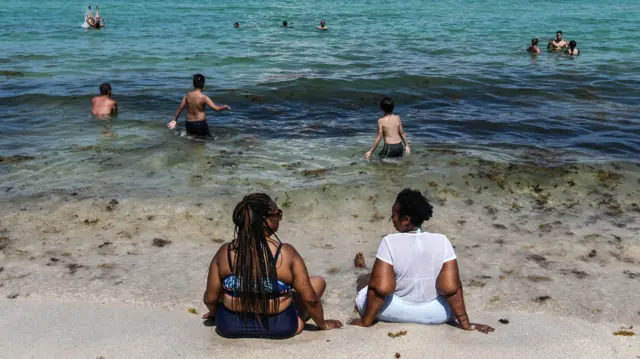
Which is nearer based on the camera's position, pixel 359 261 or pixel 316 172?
pixel 359 261

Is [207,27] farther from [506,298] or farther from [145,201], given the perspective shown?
[506,298]

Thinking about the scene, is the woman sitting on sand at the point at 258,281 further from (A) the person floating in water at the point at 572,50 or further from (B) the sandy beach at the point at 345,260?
(A) the person floating in water at the point at 572,50

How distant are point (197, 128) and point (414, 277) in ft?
27.1

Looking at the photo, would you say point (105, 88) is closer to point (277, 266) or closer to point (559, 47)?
point (277, 266)

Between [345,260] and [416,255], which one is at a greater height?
[416,255]

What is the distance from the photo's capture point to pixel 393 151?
1087cm

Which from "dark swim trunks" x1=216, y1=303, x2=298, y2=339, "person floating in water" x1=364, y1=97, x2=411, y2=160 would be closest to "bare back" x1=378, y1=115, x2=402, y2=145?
"person floating in water" x1=364, y1=97, x2=411, y2=160

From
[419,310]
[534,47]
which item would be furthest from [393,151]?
[534,47]

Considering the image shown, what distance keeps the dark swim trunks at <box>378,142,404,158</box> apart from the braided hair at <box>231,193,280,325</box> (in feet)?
21.5

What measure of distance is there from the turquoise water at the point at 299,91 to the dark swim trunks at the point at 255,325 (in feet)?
17.1

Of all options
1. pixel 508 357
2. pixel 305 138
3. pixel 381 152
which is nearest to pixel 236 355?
pixel 508 357

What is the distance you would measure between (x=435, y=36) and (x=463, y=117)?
16.7m

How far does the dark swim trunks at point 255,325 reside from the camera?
184 inches

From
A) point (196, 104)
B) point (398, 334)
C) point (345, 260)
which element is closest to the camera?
point (398, 334)
